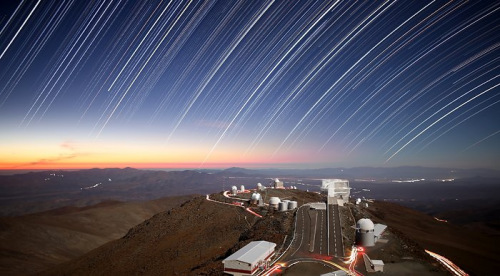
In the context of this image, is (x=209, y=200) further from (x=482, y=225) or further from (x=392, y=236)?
(x=482, y=225)

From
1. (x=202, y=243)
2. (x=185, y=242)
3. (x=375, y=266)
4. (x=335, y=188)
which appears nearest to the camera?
(x=375, y=266)

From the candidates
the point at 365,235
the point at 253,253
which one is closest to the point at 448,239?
the point at 365,235

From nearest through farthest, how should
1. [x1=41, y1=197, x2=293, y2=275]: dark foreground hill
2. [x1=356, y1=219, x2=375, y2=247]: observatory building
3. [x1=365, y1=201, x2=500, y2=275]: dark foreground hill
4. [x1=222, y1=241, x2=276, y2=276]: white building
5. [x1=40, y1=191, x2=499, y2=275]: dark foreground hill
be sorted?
[x1=222, y1=241, x2=276, y2=276]: white building → [x1=356, y1=219, x2=375, y2=247]: observatory building → [x1=41, y1=197, x2=293, y2=275]: dark foreground hill → [x1=40, y1=191, x2=499, y2=275]: dark foreground hill → [x1=365, y1=201, x2=500, y2=275]: dark foreground hill

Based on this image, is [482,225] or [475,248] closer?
[475,248]

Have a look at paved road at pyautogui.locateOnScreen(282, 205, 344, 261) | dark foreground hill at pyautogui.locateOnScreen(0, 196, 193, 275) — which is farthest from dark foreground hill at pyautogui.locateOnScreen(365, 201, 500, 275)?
dark foreground hill at pyautogui.locateOnScreen(0, 196, 193, 275)

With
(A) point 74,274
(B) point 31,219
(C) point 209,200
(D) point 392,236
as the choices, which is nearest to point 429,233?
(D) point 392,236

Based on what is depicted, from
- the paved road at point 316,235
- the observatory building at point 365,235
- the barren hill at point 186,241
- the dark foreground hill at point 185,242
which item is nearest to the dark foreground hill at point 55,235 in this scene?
the dark foreground hill at point 185,242

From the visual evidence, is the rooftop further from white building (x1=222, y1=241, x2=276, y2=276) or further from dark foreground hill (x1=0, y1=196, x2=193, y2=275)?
dark foreground hill (x1=0, y1=196, x2=193, y2=275)

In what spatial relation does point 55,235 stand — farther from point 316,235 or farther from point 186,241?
point 316,235
